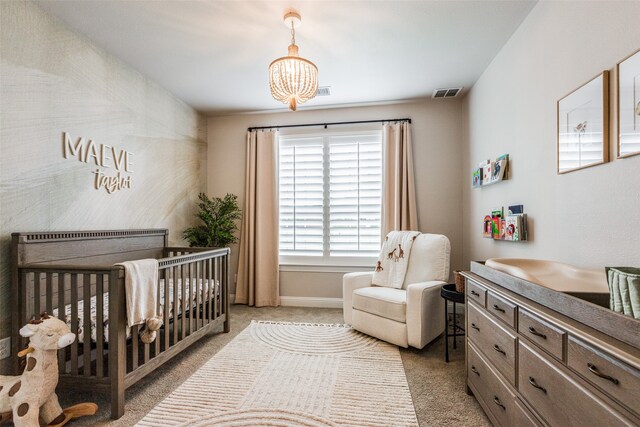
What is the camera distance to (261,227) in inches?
158

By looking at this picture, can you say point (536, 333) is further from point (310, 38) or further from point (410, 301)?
point (310, 38)

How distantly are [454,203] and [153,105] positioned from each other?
3.55 m

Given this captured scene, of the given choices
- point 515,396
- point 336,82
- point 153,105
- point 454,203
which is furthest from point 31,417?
point 454,203

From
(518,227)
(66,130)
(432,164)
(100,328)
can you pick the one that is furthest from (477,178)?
(66,130)

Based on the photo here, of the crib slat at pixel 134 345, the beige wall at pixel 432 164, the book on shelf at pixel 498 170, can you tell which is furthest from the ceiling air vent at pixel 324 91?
the crib slat at pixel 134 345

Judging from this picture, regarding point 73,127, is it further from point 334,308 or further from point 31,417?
point 334,308

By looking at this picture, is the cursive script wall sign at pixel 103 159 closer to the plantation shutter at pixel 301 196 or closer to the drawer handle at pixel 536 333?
the plantation shutter at pixel 301 196

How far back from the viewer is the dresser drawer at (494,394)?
1.33 metres

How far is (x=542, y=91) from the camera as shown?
203 centimetres

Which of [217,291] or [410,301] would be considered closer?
[410,301]

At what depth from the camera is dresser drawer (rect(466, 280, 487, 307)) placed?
173cm

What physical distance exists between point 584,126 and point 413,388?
1828 millimetres

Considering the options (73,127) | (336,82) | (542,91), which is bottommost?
(73,127)

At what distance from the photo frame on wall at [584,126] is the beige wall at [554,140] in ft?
0.18
